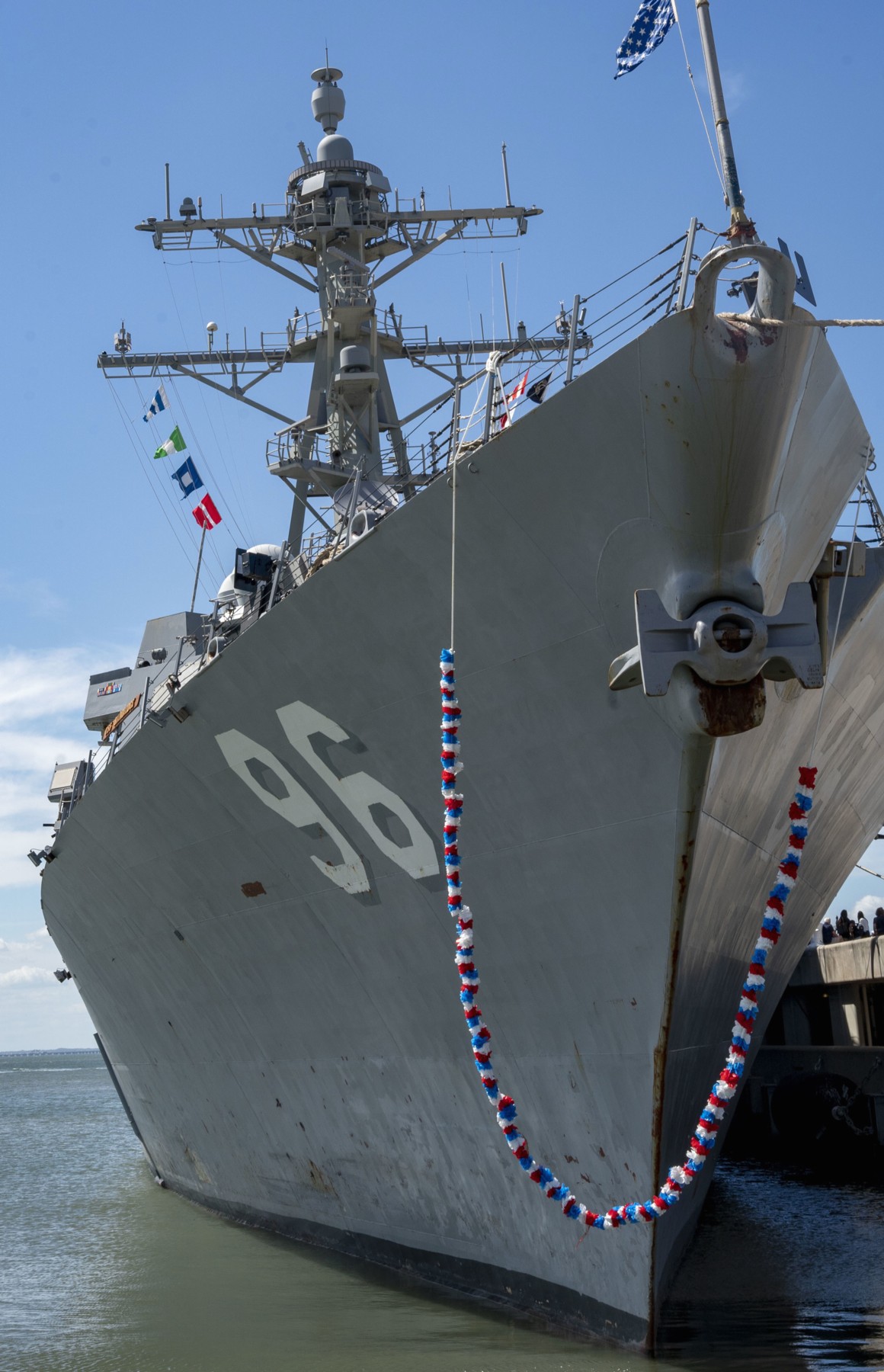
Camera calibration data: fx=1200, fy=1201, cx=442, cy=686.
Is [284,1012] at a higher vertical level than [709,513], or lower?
lower

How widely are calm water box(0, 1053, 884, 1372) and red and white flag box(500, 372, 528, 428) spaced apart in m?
4.96

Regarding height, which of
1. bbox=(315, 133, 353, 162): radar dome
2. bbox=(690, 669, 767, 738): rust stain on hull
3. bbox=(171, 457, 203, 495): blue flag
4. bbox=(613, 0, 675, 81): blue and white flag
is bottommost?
bbox=(690, 669, 767, 738): rust stain on hull

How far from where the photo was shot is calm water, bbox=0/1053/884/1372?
21.0 feet

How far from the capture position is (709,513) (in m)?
5.48

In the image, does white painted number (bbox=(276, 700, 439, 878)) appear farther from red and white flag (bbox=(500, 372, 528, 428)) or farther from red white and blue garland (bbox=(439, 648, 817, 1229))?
red and white flag (bbox=(500, 372, 528, 428))

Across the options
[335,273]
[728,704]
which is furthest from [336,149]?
[728,704]

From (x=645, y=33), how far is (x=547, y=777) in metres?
3.63

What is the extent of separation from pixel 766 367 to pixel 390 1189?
5.80m

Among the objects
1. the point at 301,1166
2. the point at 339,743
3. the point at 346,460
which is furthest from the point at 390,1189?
the point at 346,460

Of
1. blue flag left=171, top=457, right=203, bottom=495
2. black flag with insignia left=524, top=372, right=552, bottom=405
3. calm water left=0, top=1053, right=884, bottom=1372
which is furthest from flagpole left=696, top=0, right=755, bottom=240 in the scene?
blue flag left=171, top=457, right=203, bottom=495

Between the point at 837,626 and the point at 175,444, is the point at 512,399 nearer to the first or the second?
the point at 837,626

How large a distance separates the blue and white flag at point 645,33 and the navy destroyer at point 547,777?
30cm

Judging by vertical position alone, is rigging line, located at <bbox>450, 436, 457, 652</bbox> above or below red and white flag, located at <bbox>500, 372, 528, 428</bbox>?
below

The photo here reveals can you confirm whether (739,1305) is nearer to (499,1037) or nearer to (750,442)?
(499,1037)
